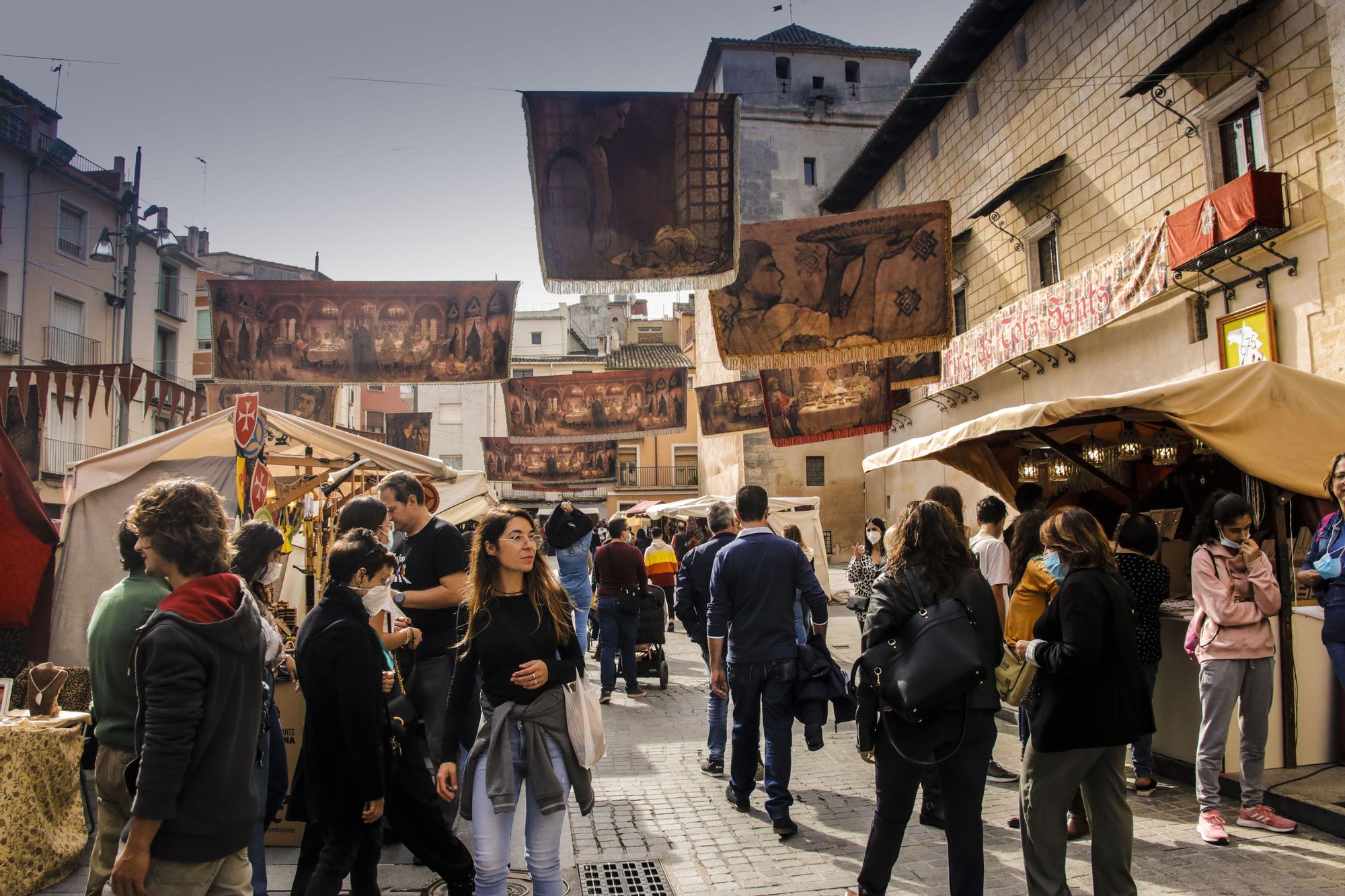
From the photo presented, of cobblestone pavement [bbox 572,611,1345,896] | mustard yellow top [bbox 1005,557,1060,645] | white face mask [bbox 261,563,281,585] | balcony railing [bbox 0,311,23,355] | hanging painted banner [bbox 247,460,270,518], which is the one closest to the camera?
cobblestone pavement [bbox 572,611,1345,896]

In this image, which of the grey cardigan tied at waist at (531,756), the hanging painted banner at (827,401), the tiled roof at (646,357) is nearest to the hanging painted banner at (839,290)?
the hanging painted banner at (827,401)

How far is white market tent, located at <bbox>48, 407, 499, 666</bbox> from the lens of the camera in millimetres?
6547

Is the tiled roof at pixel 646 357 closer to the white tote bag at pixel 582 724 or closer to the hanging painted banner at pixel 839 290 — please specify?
the hanging painted banner at pixel 839 290

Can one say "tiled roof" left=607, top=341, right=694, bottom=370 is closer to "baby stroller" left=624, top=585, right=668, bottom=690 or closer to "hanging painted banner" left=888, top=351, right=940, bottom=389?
"hanging painted banner" left=888, top=351, right=940, bottom=389

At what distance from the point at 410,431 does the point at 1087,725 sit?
1037 inches

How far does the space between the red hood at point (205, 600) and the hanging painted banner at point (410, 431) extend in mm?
25426

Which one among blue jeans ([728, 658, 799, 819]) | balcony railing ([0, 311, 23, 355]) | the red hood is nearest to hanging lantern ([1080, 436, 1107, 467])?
blue jeans ([728, 658, 799, 819])

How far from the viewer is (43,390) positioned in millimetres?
10070

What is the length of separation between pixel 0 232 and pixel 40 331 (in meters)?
2.78

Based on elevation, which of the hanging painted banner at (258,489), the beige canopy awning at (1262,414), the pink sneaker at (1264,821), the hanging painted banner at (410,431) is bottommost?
the pink sneaker at (1264,821)

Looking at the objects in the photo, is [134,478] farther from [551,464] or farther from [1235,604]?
[551,464]

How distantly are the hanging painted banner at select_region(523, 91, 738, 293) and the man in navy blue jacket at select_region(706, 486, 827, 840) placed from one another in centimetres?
287

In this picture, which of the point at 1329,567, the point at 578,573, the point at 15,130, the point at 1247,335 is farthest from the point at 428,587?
the point at 15,130

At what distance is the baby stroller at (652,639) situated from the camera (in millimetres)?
9875
